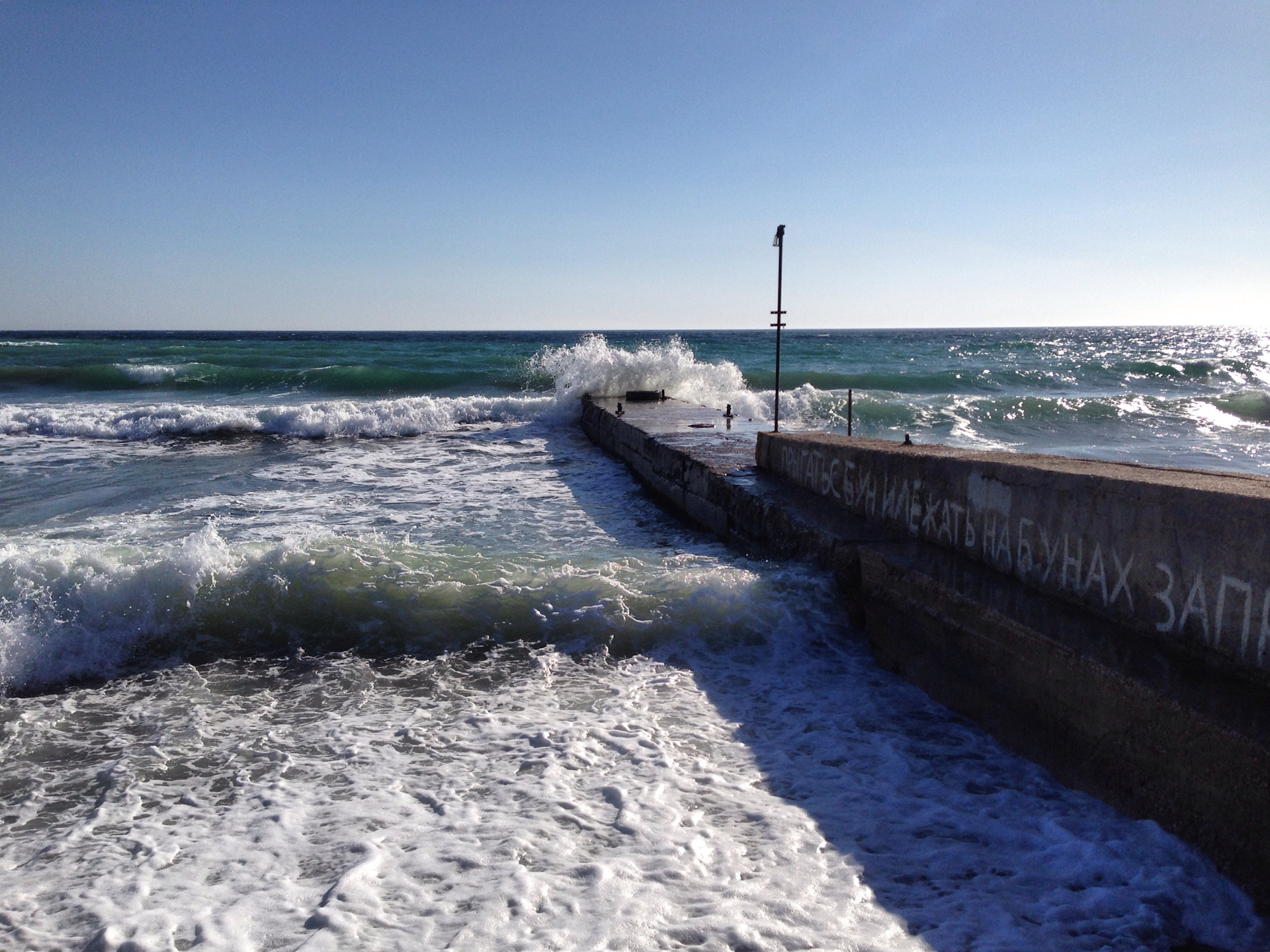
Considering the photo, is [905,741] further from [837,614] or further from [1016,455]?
[1016,455]

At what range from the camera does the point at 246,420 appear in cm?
1585

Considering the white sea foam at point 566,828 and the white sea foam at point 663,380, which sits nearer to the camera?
the white sea foam at point 566,828

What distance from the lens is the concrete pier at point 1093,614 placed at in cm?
258

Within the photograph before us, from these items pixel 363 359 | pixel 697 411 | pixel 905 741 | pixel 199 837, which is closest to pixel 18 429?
pixel 697 411

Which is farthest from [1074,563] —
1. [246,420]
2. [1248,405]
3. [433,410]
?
[1248,405]

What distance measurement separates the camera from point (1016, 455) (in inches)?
177

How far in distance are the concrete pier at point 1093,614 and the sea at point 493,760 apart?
0.16 metres

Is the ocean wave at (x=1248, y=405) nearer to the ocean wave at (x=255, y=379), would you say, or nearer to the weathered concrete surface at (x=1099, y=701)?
the ocean wave at (x=255, y=379)

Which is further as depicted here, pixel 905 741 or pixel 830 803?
pixel 905 741

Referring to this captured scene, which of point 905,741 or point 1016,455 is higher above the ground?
point 1016,455

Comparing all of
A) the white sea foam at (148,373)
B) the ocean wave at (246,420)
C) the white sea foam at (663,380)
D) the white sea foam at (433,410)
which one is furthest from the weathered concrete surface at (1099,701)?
the white sea foam at (148,373)

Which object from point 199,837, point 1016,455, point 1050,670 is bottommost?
point 199,837

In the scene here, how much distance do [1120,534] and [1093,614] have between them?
0.38 m

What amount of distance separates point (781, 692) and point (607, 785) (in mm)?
1284
